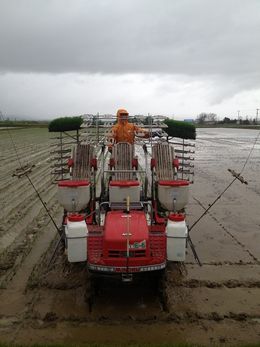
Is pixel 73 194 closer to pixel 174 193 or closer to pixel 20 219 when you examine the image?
pixel 174 193

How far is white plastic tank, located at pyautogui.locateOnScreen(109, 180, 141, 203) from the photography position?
7.38 metres

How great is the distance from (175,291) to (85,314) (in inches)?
63.3

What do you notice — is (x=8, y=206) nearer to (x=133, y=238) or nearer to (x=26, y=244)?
(x=26, y=244)

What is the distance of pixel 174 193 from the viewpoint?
7.33m

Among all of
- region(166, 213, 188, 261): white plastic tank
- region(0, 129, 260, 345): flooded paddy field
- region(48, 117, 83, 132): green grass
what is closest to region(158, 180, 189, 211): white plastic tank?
region(166, 213, 188, 261): white plastic tank

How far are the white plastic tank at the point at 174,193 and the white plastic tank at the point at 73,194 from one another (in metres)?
1.39

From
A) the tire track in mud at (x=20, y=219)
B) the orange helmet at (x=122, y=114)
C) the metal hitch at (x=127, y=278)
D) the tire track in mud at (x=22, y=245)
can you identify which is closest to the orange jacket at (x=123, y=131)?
the orange helmet at (x=122, y=114)

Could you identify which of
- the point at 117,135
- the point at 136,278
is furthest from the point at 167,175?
the point at 136,278

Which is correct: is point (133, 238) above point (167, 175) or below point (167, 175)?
below

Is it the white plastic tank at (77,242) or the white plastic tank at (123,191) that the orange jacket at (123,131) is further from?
the white plastic tank at (77,242)

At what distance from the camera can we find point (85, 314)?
601cm

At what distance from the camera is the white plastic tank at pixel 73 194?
7391 millimetres

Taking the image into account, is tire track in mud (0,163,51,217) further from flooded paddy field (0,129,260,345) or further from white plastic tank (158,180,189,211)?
white plastic tank (158,180,189,211)

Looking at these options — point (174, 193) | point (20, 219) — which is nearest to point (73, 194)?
point (174, 193)
